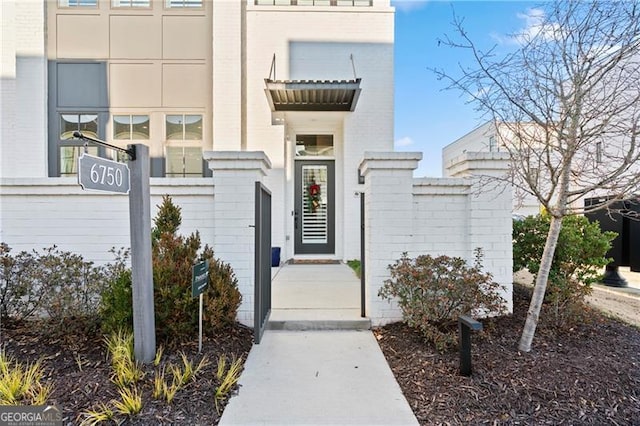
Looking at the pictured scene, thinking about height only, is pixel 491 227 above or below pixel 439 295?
above

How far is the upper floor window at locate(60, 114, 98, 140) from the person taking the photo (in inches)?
314

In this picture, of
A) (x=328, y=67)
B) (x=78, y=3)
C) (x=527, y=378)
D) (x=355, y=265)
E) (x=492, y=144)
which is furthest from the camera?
(x=328, y=67)

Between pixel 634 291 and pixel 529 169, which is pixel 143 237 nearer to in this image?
pixel 529 169

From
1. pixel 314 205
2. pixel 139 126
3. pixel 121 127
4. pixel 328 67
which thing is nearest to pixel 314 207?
pixel 314 205

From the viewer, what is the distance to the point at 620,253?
747cm

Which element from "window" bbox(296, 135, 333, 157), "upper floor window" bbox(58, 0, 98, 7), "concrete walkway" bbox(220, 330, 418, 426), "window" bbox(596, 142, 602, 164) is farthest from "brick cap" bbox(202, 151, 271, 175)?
"upper floor window" bbox(58, 0, 98, 7)

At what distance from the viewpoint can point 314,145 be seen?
941 centimetres

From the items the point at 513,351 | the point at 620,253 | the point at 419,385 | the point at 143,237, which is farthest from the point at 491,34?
the point at 620,253

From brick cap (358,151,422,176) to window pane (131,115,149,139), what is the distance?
6121 mm

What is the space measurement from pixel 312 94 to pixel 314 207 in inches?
119

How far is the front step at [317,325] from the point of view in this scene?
169 inches

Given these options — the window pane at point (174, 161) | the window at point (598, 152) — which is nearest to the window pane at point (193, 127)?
the window pane at point (174, 161)

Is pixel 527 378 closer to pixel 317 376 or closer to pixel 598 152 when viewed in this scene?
pixel 317 376

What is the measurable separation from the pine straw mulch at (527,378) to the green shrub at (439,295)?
0.80 feet
